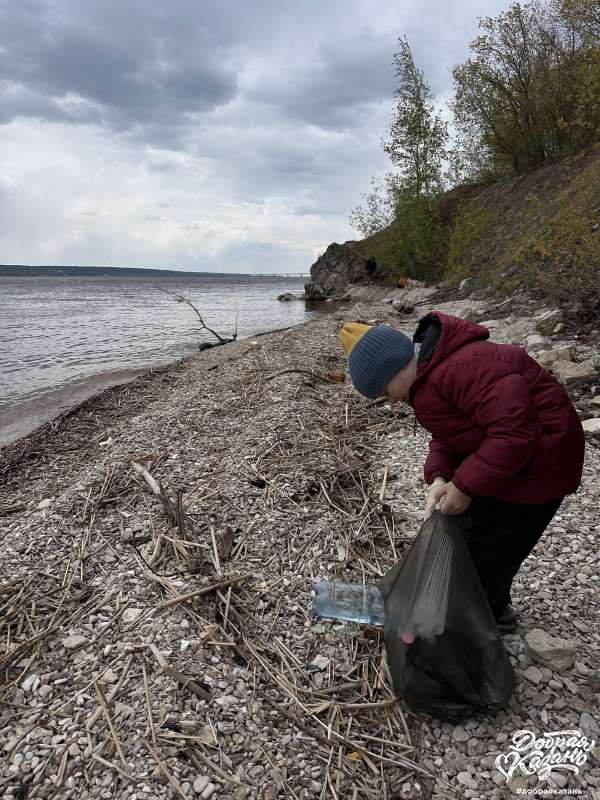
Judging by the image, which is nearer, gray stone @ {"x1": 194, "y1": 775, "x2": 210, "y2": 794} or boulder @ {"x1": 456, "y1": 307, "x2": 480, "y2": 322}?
gray stone @ {"x1": 194, "y1": 775, "x2": 210, "y2": 794}

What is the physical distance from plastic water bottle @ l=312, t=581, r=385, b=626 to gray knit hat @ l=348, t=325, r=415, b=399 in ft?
4.63

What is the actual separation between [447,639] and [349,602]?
954 millimetres

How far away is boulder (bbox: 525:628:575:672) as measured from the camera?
2.63m

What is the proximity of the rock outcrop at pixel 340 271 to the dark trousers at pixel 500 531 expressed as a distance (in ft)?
109

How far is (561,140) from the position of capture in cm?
2706

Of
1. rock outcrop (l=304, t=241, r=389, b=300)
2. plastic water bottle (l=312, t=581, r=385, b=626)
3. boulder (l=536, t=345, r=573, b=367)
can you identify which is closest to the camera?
plastic water bottle (l=312, t=581, r=385, b=626)

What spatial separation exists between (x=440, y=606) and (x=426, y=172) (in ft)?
101

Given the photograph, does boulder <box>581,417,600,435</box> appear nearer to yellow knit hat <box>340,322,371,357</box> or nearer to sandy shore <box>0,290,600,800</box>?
sandy shore <box>0,290,600,800</box>

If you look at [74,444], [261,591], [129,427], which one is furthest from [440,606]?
[74,444]

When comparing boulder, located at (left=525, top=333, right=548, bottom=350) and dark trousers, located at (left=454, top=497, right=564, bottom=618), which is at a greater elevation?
boulder, located at (left=525, top=333, right=548, bottom=350)

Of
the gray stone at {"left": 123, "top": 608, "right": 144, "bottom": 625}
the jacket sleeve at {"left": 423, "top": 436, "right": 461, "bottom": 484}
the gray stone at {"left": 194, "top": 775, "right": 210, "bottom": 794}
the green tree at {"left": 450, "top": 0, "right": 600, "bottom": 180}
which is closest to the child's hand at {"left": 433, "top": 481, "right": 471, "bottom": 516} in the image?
the jacket sleeve at {"left": 423, "top": 436, "right": 461, "bottom": 484}

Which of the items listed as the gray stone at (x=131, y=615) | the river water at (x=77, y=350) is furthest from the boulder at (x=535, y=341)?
the river water at (x=77, y=350)

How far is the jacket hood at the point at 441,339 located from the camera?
2469 mm

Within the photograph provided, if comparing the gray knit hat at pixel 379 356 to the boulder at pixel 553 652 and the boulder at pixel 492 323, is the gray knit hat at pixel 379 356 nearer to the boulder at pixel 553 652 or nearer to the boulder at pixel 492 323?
the boulder at pixel 553 652
